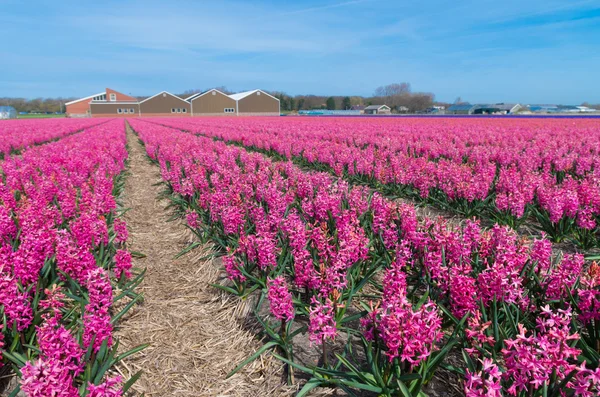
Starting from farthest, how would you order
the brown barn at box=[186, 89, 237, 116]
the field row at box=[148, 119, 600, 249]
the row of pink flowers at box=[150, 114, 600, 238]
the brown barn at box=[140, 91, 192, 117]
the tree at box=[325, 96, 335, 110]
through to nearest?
the tree at box=[325, 96, 335, 110], the brown barn at box=[140, 91, 192, 117], the brown barn at box=[186, 89, 237, 116], the row of pink flowers at box=[150, 114, 600, 238], the field row at box=[148, 119, 600, 249]

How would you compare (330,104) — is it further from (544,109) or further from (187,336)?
(187,336)

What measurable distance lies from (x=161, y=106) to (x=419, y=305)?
11153 centimetres

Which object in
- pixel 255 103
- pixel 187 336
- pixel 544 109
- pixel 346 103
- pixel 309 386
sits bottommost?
pixel 187 336

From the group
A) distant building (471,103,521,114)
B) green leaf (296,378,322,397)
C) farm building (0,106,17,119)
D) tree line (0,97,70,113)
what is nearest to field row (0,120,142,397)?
green leaf (296,378,322,397)

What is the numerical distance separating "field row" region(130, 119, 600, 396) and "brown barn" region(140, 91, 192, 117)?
106 meters

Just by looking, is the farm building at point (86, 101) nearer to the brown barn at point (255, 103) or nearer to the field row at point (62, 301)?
the brown barn at point (255, 103)

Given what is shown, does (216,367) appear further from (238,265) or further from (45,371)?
(45,371)

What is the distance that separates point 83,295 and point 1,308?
74 cm

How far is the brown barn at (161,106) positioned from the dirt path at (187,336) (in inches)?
4108

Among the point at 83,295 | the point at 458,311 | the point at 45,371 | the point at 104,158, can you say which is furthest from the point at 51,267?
the point at 104,158

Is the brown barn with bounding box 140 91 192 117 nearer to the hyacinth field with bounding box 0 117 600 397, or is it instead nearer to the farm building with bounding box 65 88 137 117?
the farm building with bounding box 65 88 137 117

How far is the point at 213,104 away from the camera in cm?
10262

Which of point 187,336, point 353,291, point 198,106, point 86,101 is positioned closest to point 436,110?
point 198,106

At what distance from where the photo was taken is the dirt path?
3584 mm
